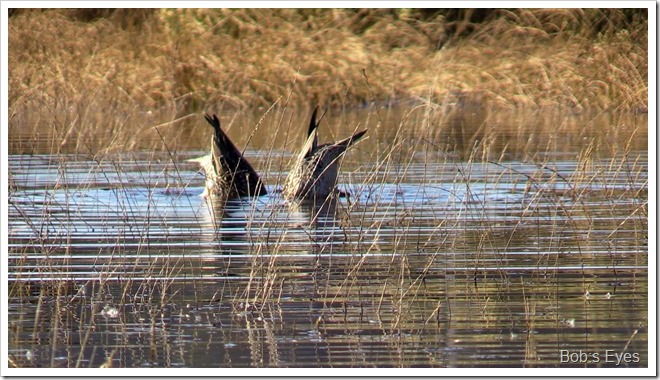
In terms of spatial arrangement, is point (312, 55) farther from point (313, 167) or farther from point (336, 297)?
point (336, 297)

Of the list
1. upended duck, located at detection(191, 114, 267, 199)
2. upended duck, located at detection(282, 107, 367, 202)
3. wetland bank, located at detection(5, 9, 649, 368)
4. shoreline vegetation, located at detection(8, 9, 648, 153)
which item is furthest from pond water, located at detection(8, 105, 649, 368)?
shoreline vegetation, located at detection(8, 9, 648, 153)

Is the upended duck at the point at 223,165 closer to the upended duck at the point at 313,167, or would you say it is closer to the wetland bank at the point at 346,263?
the wetland bank at the point at 346,263

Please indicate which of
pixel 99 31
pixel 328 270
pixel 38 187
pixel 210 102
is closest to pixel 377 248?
pixel 328 270

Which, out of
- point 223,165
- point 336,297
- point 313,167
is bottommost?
point 223,165

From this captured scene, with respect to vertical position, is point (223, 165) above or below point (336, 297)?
below

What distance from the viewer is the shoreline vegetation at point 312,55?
2217 centimetres

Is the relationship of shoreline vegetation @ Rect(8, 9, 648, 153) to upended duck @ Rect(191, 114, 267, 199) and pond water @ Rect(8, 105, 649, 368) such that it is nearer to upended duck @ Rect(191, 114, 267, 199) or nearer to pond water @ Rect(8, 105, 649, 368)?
upended duck @ Rect(191, 114, 267, 199)

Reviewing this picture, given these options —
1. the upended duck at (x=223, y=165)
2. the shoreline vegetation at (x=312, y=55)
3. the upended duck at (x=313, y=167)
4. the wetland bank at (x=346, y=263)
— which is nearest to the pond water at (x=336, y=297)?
the wetland bank at (x=346, y=263)

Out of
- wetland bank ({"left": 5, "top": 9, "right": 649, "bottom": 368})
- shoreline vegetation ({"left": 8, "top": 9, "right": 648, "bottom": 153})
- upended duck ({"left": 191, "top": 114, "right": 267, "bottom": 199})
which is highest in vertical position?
wetland bank ({"left": 5, "top": 9, "right": 649, "bottom": 368})

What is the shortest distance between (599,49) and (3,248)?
628 inches

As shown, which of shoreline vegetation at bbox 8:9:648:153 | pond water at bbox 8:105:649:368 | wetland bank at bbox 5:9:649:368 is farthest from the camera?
shoreline vegetation at bbox 8:9:648:153

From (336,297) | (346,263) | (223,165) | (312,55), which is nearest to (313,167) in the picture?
(223,165)

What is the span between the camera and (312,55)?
2447cm

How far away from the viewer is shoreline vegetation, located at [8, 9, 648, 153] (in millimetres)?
22172
